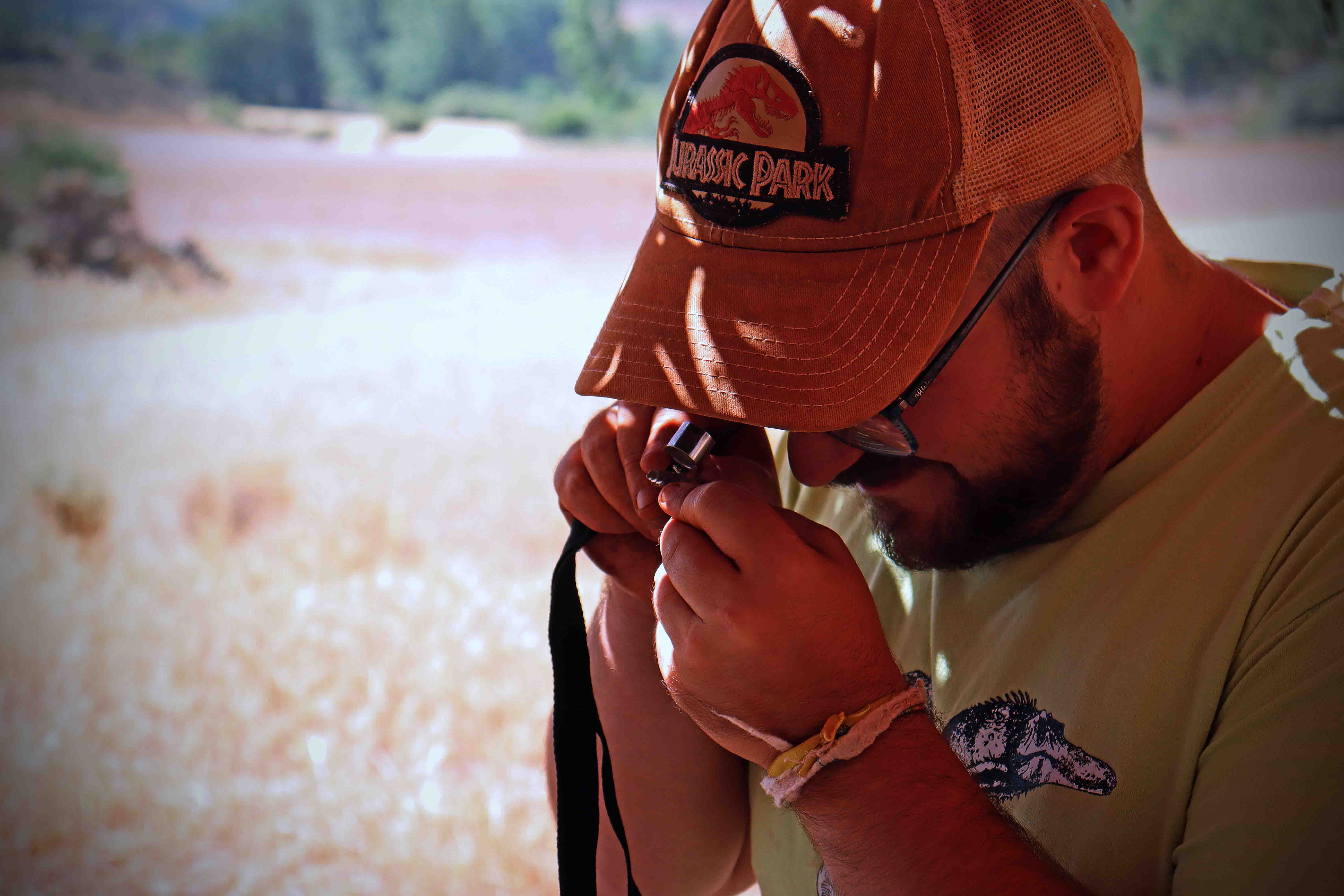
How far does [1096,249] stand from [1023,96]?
0.19 metres

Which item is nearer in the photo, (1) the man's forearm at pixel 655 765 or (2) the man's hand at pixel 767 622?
(2) the man's hand at pixel 767 622

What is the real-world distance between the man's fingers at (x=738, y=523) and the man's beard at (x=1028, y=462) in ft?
0.80

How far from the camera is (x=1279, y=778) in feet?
2.69

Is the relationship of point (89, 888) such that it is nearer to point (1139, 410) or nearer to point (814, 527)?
point (814, 527)

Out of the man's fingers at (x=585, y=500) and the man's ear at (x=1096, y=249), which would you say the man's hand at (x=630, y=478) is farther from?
the man's ear at (x=1096, y=249)

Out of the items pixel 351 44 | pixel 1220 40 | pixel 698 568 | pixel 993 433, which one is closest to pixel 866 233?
pixel 993 433

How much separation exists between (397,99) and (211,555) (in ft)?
7.06

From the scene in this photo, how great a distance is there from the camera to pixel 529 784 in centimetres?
349

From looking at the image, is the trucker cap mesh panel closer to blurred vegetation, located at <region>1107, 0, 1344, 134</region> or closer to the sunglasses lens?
the sunglasses lens

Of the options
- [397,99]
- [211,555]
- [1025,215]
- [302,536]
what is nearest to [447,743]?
[302,536]

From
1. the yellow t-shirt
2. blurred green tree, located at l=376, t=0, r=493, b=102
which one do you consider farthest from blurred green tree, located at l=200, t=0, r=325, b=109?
the yellow t-shirt

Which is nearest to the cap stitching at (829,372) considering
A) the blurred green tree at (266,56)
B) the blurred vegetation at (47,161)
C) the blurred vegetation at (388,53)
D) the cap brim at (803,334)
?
the cap brim at (803,334)

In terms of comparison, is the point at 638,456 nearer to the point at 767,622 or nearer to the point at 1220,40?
the point at 767,622

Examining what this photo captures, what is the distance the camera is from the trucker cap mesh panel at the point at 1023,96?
99cm
